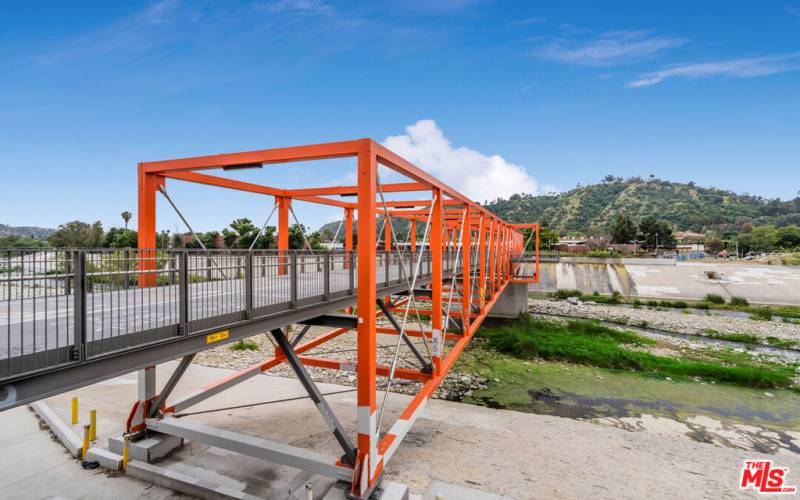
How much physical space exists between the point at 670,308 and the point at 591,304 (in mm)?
6874

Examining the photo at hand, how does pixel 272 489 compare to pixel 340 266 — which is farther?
pixel 340 266

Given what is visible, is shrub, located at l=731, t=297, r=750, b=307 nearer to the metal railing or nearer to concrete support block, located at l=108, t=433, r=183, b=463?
the metal railing

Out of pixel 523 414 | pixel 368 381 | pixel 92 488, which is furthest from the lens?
pixel 523 414

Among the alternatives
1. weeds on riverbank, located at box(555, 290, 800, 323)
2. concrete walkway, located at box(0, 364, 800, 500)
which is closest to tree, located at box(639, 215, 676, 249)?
weeds on riverbank, located at box(555, 290, 800, 323)

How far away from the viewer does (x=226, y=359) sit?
19.1 metres

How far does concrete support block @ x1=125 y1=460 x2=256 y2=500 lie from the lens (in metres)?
7.58

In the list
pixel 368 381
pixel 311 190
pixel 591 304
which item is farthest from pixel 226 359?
pixel 591 304

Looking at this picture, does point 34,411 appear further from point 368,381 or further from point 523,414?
point 523,414

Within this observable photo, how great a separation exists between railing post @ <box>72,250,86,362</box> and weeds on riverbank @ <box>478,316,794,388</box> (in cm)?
2037

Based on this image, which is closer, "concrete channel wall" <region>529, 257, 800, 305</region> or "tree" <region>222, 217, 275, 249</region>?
"concrete channel wall" <region>529, 257, 800, 305</region>

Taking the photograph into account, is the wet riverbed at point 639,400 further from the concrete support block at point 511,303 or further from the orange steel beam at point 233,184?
the concrete support block at point 511,303

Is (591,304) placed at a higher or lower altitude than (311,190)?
lower

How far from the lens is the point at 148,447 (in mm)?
8633

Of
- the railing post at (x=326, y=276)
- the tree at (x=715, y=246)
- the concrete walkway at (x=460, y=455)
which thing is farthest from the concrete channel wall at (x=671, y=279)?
the tree at (x=715, y=246)
